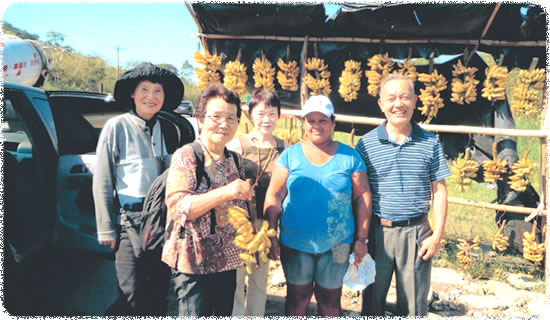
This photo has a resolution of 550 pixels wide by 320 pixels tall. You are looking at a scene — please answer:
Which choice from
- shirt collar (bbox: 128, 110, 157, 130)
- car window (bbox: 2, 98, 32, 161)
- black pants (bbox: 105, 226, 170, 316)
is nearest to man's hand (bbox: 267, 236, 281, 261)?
black pants (bbox: 105, 226, 170, 316)

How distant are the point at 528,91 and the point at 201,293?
3.88 metres

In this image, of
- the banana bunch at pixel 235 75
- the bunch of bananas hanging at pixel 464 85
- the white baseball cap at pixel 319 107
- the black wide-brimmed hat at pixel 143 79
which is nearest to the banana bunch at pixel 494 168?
the bunch of bananas hanging at pixel 464 85

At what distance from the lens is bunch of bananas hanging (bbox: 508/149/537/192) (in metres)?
3.63

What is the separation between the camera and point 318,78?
4.25m

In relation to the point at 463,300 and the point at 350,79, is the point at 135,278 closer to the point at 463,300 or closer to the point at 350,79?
the point at 463,300

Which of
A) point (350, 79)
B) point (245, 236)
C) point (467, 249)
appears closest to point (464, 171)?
point (467, 249)

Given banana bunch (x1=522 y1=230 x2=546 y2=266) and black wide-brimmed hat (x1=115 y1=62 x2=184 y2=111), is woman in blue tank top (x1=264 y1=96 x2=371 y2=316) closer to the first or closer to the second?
black wide-brimmed hat (x1=115 y1=62 x2=184 y2=111)

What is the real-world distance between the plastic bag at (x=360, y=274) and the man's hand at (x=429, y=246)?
0.30m

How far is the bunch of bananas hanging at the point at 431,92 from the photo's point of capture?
3924 mm

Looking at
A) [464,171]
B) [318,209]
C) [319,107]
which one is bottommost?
[318,209]

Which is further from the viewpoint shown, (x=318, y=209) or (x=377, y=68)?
(x=377, y=68)

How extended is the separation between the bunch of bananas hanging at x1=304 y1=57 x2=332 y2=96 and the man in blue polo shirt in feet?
7.14

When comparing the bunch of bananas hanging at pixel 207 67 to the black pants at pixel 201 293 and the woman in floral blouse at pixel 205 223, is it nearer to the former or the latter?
the woman in floral blouse at pixel 205 223

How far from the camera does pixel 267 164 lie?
2324 mm
